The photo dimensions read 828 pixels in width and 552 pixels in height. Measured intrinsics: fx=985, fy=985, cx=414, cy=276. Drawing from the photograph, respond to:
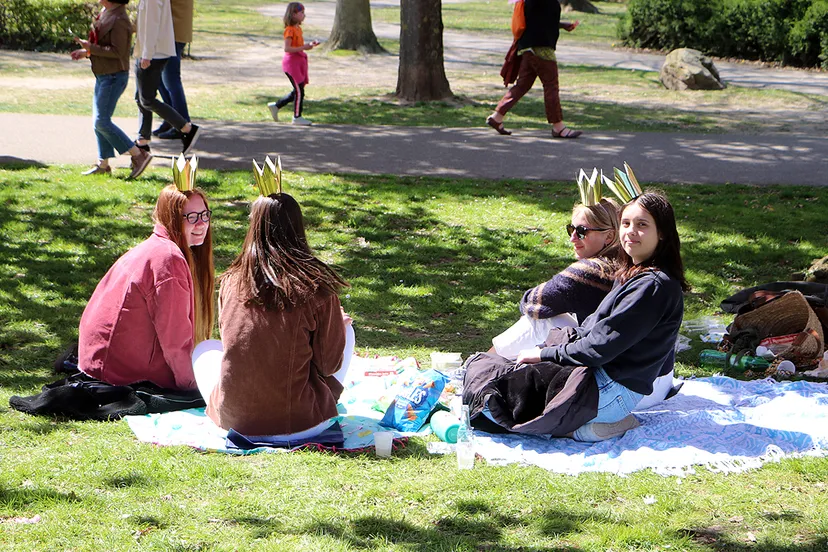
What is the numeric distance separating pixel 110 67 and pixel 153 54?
606 millimetres

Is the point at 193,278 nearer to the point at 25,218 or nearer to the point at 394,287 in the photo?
the point at 394,287

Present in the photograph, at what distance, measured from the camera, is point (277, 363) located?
4.29 m

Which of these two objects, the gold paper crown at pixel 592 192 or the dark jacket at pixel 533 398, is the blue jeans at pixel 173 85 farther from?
the dark jacket at pixel 533 398

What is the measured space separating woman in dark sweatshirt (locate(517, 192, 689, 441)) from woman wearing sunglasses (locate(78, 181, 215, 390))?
1.74 meters

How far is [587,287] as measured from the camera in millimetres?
4875

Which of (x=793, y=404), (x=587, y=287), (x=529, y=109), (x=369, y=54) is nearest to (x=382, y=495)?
(x=587, y=287)

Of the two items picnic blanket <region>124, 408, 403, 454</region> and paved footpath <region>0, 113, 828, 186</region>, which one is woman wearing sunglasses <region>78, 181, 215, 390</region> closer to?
picnic blanket <region>124, 408, 403, 454</region>

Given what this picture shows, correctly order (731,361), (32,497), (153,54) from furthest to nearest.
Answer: (153,54) < (731,361) < (32,497)

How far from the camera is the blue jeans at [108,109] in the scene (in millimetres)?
9117

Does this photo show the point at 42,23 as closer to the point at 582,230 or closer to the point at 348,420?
the point at 348,420

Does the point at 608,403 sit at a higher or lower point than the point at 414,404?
higher

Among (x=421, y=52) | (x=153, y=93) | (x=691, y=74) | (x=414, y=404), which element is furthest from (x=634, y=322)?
(x=691, y=74)

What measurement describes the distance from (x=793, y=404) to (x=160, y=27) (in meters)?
7.14

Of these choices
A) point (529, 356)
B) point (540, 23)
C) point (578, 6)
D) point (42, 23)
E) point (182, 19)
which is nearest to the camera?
point (529, 356)
